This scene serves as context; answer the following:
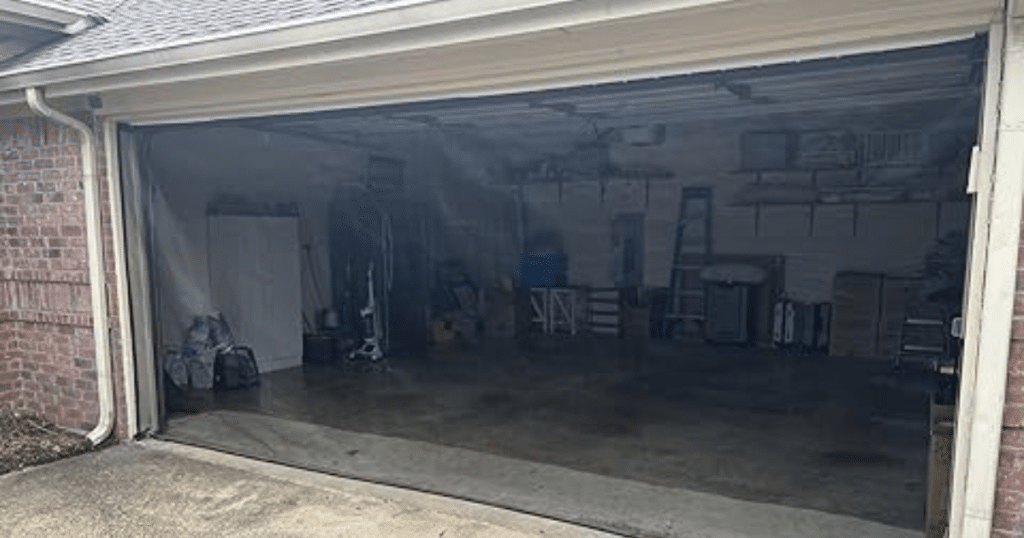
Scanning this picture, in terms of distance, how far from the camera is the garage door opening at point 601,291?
193 inches

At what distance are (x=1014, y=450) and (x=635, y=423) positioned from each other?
146 inches


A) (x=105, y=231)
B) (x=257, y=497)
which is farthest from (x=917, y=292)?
(x=105, y=231)

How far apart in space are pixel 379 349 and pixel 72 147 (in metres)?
4.96

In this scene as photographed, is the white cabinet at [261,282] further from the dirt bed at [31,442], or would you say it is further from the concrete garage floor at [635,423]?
the dirt bed at [31,442]

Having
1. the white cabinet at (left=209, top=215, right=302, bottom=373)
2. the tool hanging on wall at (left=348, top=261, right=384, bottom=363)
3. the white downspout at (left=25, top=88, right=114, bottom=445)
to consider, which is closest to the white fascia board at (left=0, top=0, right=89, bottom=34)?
the white downspout at (left=25, top=88, right=114, bottom=445)

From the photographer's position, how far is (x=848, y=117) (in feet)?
30.0

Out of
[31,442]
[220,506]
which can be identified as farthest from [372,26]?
[31,442]

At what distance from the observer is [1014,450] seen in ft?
8.99

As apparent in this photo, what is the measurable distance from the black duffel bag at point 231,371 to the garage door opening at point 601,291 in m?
0.03

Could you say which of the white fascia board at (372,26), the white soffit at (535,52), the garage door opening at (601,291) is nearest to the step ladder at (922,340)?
the garage door opening at (601,291)

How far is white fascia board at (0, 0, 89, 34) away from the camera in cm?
522

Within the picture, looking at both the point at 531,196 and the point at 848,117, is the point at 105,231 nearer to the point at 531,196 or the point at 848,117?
the point at 531,196

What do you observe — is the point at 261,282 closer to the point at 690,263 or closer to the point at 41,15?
the point at 41,15

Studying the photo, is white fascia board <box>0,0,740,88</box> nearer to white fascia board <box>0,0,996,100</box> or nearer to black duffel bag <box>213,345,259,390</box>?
white fascia board <box>0,0,996,100</box>
